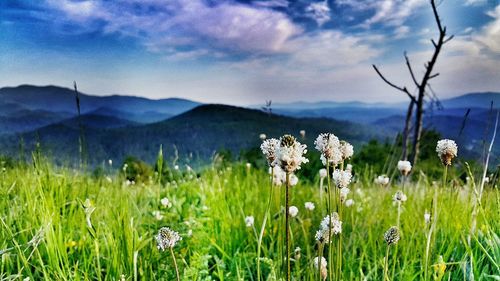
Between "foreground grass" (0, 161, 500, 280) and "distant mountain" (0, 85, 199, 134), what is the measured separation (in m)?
3.86

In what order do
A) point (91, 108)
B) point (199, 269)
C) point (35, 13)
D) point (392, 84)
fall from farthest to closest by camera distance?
point (91, 108) → point (35, 13) → point (392, 84) → point (199, 269)

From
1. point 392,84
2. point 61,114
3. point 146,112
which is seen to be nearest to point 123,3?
point 146,112

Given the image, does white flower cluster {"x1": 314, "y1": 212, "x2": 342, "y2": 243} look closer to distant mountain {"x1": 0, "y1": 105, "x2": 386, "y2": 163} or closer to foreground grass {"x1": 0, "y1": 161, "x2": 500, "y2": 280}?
foreground grass {"x1": 0, "y1": 161, "x2": 500, "y2": 280}

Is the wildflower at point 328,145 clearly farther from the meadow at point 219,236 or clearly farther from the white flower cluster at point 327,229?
the meadow at point 219,236

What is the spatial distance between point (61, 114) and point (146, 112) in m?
1.17

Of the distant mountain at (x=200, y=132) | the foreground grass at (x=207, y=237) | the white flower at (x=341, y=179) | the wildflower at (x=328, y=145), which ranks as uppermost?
the wildflower at (x=328, y=145)

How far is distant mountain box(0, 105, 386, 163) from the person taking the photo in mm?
5578

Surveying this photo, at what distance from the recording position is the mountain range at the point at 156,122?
561 cm

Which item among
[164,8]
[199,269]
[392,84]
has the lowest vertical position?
[199,269]

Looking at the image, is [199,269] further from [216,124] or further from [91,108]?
[91,108]

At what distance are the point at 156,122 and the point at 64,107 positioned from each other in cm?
125

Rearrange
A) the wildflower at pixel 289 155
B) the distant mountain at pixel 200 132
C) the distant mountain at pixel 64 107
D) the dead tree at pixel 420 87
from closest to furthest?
the wildflower at pixel 289 155, the dead tree at pixel 420 87, the distant mountain at pixel 200 132, the distant mountain at pixel 64 107

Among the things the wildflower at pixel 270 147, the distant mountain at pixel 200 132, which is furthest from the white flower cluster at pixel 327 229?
the distant mountain at pixel 200 132

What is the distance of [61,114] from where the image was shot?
6848 millimetres
